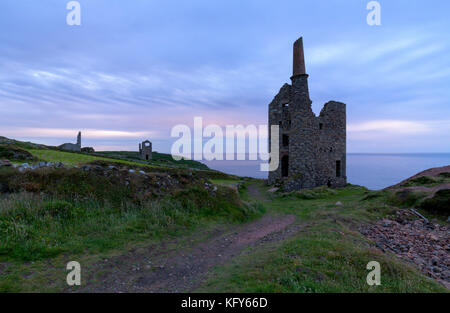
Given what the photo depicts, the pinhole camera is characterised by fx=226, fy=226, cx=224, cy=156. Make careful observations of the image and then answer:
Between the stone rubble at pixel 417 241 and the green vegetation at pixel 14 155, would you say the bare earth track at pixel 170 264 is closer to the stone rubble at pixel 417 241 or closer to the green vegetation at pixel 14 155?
the stone rubble at pixel 417 241

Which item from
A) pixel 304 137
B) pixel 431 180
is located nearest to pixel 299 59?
pixel 304 137

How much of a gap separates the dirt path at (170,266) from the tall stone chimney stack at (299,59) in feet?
67.7

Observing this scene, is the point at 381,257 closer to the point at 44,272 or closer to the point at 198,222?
the point at 198,222

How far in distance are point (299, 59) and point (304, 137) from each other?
28.1ft

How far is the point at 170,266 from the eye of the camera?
19.4ft

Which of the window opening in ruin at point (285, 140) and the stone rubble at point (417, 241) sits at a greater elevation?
the window opening in ruin at point (285, 140)

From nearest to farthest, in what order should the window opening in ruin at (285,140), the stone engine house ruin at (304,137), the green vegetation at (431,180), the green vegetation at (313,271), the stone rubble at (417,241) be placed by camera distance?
the green vegetation at (313,271), the stone rubble at (417,241), the green vegetation at (431,180), the stone engine house ruin at (304,137), the window opening in ruin at (285,140)

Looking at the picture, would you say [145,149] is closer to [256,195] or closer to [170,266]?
[256,195]

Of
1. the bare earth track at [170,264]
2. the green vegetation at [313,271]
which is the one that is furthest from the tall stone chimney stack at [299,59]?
the green vegetation at [313,271]

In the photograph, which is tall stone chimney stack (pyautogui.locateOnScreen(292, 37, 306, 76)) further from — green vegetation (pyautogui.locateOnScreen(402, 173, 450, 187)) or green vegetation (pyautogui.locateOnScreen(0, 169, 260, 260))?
green vegetation (pyautogui.locateOnScreen(0, 169, 260, 260))

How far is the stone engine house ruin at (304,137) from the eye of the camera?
24344mm

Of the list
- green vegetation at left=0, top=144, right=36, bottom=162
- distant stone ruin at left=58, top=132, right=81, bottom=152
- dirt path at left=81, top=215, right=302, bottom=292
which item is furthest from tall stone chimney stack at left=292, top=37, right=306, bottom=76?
distant stone ruin at left=58, top=132, right=81, bottom=152

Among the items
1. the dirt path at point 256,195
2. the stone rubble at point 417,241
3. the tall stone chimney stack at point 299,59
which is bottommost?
the dirt path at point 256,195
